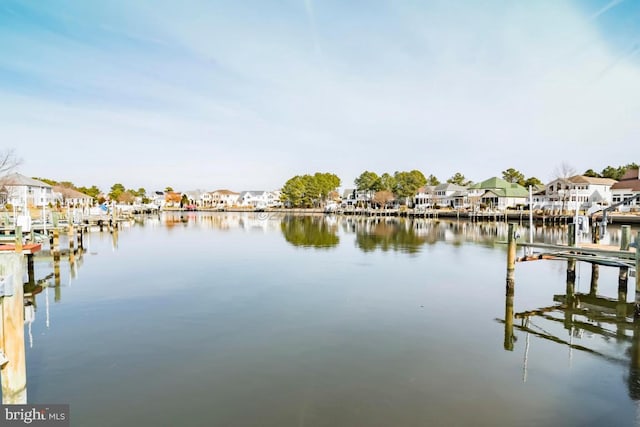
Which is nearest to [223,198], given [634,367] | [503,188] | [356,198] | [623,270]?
[356,198]

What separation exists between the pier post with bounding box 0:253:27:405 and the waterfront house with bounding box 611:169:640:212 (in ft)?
262

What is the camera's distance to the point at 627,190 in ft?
229

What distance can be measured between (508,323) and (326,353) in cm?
645

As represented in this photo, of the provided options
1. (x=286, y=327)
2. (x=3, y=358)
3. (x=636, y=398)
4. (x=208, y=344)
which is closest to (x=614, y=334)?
(x=636, y=398)

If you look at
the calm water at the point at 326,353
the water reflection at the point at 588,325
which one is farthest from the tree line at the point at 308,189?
the water reflection at the point at 588,325

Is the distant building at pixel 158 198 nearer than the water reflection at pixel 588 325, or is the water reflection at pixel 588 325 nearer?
the water reflection at pixel 588 325

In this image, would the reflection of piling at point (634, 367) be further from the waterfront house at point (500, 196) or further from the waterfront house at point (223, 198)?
the waterfront house at point (223, 198)

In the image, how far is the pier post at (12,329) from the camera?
6.02 m

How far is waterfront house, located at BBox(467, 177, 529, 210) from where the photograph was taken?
86375 mm

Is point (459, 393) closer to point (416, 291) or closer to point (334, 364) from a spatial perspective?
point (334, 364)

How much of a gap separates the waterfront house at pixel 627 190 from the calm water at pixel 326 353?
59514mm

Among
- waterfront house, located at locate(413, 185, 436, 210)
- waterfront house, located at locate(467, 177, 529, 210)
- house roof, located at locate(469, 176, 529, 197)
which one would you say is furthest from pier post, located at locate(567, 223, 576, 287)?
waterfront house, located at locate(413, 185, 436, 210)

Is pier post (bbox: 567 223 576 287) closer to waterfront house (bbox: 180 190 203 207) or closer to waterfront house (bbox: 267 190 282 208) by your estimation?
waterfront house (bbox: 267 190 282 208)

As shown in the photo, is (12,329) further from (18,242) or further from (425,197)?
(425,197)
